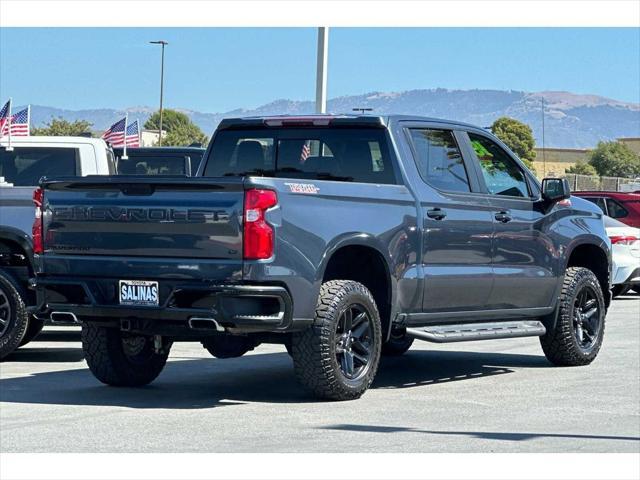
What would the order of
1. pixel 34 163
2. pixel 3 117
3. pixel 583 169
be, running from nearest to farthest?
pixel 34 163
pixel 3 117
pixel 583 169

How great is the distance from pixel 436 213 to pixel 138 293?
2.61 meters

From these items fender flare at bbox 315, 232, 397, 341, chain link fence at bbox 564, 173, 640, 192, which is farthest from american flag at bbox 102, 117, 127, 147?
chain link fence at bbox 564, 173, 640, 192

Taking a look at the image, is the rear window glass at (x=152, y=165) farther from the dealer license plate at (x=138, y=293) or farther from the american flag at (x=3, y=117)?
the dealer license plate at (x=138, y=293)

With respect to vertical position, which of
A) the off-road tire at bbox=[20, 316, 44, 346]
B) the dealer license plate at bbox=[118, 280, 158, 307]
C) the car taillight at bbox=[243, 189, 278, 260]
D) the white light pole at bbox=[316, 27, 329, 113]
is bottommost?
the off-road tire at bbox=[20, 316, 44, 346]

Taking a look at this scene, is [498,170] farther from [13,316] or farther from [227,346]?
[13,316]

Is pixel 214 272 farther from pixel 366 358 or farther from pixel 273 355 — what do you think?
pixel 273 355

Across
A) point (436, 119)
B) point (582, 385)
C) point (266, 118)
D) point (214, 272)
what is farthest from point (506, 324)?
point (214, 272)

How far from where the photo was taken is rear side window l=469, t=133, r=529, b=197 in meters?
12.4

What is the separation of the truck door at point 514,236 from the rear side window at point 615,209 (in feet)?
39.6

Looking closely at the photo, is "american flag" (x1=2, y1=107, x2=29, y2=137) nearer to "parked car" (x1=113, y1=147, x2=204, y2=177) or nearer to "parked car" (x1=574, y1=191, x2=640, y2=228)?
"parked car" (x1=113, y1=147, x2=204, y2=177)

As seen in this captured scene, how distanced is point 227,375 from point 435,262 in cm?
221

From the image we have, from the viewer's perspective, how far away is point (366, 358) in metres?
10.7

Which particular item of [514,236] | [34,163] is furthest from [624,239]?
[34,163]

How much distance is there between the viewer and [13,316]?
43.0 feet
